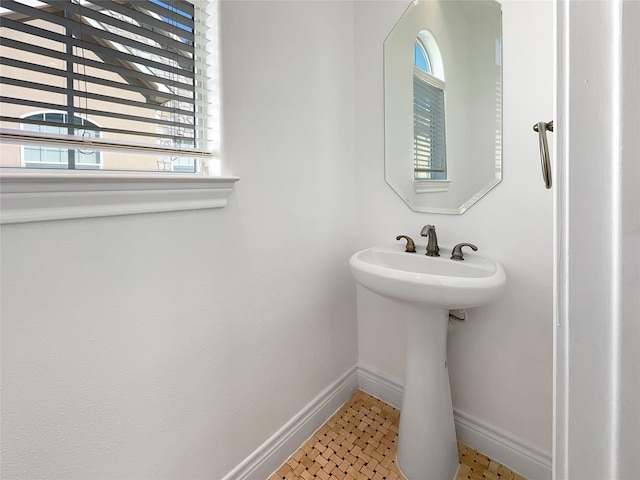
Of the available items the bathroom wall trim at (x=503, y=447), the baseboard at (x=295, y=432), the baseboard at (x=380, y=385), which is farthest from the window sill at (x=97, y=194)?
the bathroom wall trim at (x=503, y=447)

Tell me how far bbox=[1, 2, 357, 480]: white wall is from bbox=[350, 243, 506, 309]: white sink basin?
0.31 m

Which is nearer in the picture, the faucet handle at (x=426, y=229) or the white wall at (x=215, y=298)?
the white wall at (x=215, y=298)

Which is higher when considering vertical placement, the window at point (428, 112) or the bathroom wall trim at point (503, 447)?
the window at point (428, 112)

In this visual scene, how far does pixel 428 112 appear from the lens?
140 cm

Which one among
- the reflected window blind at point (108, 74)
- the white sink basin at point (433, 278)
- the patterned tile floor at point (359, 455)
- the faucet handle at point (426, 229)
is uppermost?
the reflected window blind at point (108, 74)

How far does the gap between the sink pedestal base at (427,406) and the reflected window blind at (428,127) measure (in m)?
0.61

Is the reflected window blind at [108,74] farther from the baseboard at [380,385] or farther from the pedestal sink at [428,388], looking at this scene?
the baseboard at [380,385]

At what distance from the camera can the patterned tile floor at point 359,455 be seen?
124cm

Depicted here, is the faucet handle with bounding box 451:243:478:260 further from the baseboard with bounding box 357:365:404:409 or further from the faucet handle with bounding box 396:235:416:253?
the baseboard with bounding box 357:365:404:409

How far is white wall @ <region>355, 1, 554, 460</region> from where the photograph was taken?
3.65 feet

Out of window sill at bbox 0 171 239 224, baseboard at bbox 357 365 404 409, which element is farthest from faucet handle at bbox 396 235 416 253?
window sill at bbox 0 171 239 224

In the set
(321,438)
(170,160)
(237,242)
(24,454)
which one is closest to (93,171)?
(170,160)

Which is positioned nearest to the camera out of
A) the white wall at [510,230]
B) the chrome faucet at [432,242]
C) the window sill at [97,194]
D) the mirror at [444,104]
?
the window sill at [97,194]

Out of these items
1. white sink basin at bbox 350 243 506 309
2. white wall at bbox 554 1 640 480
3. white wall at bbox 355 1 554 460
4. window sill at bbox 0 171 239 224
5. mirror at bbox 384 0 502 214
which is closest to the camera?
white wall at bbox 554 1 640 480
